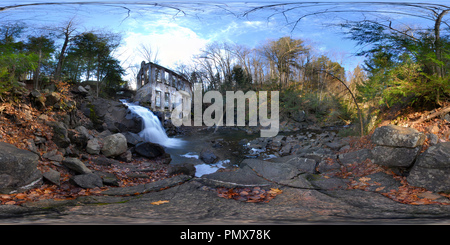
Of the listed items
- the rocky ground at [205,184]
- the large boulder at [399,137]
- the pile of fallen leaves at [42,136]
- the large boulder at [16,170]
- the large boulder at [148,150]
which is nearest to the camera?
the rocky ground at [205,184]

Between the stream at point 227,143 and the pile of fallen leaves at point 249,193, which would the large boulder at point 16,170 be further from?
the stream at point 227,143

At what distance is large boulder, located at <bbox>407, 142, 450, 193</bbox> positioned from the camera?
2166 mm

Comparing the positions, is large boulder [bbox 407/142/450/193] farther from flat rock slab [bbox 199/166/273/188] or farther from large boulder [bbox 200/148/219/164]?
large boulder [bbox 200/148/219/164]

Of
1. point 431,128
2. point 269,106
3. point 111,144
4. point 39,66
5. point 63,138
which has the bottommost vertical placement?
point 111,144

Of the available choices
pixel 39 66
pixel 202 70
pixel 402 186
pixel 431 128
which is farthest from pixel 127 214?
pixel 431 128

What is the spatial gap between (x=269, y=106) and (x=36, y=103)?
474 centimetres

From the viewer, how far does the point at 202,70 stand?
9.92 ft

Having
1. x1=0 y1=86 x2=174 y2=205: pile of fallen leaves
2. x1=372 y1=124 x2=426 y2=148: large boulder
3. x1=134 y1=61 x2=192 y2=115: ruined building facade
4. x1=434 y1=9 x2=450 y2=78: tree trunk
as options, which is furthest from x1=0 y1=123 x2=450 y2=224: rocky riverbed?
x1=134 y1=61 x2=192 y2=115: ruined building facade

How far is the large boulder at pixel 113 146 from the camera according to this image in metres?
4.56

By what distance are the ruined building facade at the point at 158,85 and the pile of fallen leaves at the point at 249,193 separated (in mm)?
1650

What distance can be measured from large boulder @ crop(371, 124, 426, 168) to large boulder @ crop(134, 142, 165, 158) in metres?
5.33

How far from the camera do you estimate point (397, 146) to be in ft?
9.48

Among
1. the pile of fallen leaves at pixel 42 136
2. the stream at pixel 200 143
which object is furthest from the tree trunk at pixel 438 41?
the stream at pixel 200 143
